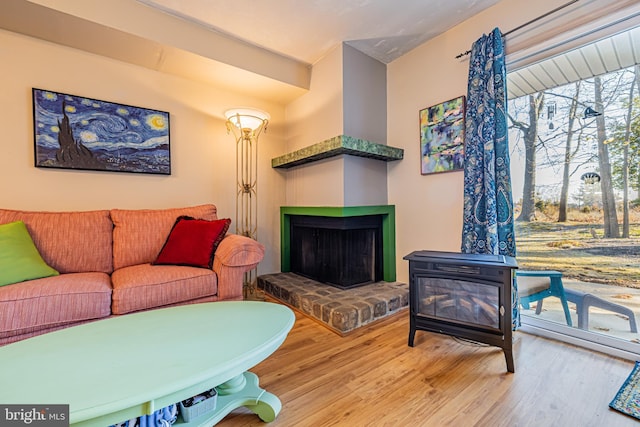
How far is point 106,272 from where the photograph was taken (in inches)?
79.7

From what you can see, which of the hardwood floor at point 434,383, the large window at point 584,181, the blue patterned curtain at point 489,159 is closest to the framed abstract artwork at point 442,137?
the blue patterned curtain at point 489,159

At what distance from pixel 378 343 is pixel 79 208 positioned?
261 cm

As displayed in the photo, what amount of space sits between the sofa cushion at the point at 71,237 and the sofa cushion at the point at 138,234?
0.06 metres

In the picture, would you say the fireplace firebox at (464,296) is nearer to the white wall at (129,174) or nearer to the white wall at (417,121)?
the white wall at (417,121)

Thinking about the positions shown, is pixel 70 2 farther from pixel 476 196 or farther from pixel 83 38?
pixel 476 196

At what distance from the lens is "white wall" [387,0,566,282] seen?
7.10 feet

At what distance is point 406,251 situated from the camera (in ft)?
8.80

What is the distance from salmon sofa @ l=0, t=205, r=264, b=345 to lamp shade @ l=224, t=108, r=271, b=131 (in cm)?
92

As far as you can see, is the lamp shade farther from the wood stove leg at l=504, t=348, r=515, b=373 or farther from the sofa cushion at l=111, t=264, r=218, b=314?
the wood stove leg at l=504, t=348, r=515, b=373

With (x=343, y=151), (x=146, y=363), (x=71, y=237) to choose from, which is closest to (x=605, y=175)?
(x=343, y=151)

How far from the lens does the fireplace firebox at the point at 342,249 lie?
8.22 feet

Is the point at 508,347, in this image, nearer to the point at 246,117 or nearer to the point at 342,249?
the point at 342,249

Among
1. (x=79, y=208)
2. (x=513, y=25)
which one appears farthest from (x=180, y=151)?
(x=513, y=25)

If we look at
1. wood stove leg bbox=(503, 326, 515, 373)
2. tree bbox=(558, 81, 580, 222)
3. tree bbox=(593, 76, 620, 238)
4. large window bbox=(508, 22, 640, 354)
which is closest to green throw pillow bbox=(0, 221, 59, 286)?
wood stove leg bbox=(503, 326, 515, 373)
